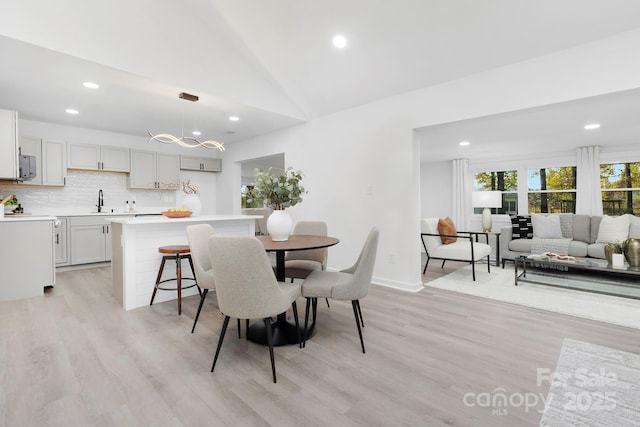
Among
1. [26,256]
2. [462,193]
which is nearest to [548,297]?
[462,193]

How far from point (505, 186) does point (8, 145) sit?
332 inches

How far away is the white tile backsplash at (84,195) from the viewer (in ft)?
16.1

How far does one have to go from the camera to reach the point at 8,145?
12.0 ft

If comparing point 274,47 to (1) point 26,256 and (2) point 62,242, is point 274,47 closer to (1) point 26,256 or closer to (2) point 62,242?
(1) point 26,256

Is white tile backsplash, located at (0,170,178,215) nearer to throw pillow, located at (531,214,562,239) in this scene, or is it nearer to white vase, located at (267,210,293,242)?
white vase, located at (267,210,293,242)

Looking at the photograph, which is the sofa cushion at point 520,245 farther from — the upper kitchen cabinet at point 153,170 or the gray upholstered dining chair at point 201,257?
the upper kitchen cabinet at point 153,170

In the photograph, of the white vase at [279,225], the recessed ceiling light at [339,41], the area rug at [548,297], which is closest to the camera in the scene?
the white vase at [279,225]

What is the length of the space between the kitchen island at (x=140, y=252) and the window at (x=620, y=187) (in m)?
6.82

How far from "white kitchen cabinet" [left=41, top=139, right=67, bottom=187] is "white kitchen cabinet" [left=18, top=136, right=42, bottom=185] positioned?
5 centimetres

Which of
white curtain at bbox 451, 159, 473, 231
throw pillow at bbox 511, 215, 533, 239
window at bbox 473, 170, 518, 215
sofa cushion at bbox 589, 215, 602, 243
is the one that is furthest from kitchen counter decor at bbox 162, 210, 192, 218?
window at bbox 473, 170, 518, 215

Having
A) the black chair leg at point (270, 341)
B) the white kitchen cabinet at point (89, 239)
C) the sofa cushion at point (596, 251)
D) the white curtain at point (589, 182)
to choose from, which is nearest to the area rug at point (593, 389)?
→ the black chair leg at point (270, 341)

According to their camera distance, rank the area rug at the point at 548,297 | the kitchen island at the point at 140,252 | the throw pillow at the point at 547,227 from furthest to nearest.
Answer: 1. the throw pillow at the point at 547,227
2. the kitchen island at the point at 140,252
3. the area rug at the point at 548,297

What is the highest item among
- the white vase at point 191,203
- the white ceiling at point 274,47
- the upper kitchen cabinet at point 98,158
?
the white ceiling at point 274,47

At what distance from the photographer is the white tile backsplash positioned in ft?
16.1
